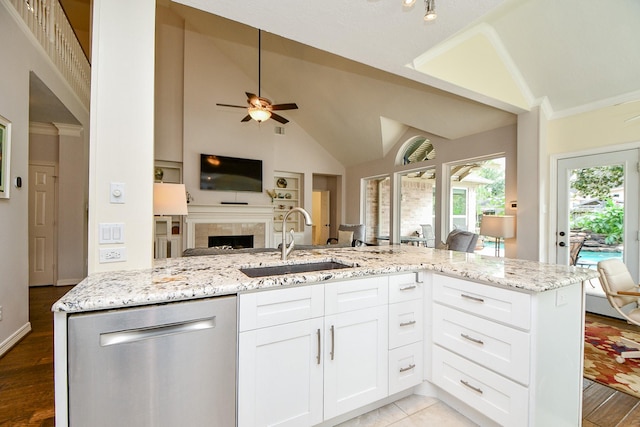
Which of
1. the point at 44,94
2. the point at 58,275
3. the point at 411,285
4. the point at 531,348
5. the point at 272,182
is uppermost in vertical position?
the point at 44,94

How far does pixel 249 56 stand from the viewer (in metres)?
6.10

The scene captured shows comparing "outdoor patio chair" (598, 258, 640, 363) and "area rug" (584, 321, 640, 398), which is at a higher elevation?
"outdoor patio chair" (598, 258, 640, 363)

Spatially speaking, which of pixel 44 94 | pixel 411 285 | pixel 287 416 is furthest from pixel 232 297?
pixel 44 94

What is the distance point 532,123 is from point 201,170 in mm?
5681

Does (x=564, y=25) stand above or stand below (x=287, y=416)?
above

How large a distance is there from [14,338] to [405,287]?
352 centimetres

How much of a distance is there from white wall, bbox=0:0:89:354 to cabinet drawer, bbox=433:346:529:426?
3567 millimetres

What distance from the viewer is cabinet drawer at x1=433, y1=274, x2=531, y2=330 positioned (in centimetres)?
145

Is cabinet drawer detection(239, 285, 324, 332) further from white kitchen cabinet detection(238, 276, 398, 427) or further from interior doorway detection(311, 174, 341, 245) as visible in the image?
interior doorway detection(311, 174, 341, 245)

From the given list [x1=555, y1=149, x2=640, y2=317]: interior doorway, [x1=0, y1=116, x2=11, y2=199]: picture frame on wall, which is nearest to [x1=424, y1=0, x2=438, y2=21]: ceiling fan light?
[x1=555, y1=149, x2=640, y2=317]: interior doorway

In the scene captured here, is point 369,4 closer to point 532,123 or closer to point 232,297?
point 232,297

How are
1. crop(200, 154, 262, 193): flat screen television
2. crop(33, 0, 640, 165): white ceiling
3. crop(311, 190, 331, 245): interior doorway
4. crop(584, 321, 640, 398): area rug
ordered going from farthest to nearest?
crop(311, 190, 331, 245): interior doorway, crop(200, 154, 262, 193): flat screen television, crop(584, 321, 640, 398): area rug, crop(33, 0, 640, 165): white ceiling

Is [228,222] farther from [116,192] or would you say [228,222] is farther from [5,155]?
[116,192]

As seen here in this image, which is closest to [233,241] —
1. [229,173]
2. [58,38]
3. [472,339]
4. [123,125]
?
[229,173]
